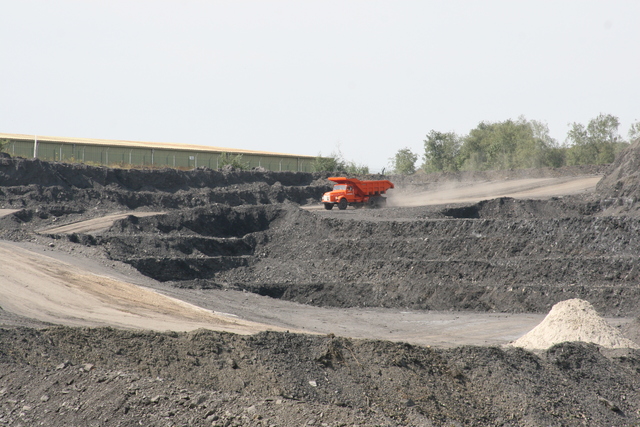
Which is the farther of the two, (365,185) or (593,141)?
(593,141)

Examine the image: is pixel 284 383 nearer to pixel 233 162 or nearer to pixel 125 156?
pixel 233 162

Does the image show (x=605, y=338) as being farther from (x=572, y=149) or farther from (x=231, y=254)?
(x=572, y=149)

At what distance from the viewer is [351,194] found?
1511 inches

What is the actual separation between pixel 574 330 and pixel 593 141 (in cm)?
6067

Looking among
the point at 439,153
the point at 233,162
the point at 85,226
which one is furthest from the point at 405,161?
the point at 85,226

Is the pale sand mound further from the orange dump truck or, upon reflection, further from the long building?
the long building

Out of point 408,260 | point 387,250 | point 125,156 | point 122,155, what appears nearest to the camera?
point 408,260

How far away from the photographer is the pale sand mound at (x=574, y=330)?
12898 mm

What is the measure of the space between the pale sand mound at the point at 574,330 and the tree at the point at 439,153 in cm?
6977

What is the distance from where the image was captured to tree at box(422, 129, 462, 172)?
8269cm

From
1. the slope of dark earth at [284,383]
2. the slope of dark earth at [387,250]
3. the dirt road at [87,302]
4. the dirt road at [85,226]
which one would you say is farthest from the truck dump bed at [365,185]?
the slope of dark earth at [284,383]

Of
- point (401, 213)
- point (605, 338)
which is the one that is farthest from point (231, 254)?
point (605, 338)

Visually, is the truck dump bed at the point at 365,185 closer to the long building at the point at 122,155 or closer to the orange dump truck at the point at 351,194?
the orange dump truck at the point at 351,194

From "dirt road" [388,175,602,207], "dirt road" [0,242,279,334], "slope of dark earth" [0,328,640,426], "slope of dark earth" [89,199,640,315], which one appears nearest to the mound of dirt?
"dirt road" [388,175,602,207]
